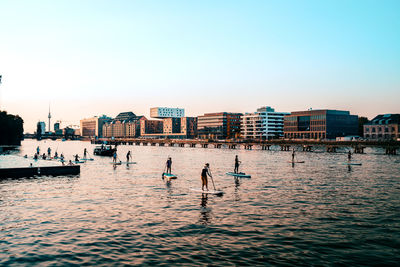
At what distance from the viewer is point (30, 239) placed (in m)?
19.5

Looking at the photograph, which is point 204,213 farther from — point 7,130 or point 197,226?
point 7,130

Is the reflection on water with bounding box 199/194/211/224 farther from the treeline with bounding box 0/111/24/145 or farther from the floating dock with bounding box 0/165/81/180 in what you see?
the treeline with bounding box 0/111/24/145

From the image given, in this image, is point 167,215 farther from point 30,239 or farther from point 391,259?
point 391,259

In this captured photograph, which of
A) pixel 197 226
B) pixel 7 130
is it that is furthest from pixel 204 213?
pixel 7 130

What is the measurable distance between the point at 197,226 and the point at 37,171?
3713cm

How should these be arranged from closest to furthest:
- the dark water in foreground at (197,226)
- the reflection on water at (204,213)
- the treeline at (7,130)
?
1. the dark water in foreground at (197,226)
2. the reflection on water at (204,213)
3. the treeline at (7,130)

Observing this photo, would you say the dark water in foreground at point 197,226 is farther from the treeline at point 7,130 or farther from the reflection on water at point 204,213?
the treeline at point 7,130

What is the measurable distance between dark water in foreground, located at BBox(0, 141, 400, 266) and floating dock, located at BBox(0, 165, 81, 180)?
11299mm

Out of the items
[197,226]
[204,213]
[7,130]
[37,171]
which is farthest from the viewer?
[7,130]

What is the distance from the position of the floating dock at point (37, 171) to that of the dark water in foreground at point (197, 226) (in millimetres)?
11299

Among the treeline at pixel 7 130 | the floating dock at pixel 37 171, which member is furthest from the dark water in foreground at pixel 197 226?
the treeline at pixel 7 130

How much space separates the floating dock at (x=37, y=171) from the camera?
157 feet

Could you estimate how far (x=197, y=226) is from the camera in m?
22.3

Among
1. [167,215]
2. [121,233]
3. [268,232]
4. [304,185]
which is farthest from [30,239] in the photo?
[304,185]
